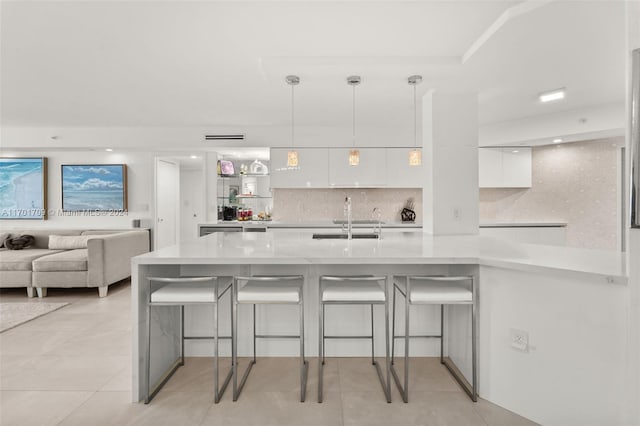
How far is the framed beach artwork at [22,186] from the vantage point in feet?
18.8

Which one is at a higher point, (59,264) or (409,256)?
(409,256)

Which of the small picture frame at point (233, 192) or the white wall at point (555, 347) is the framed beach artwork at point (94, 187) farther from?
the white wall at point (555, 347)

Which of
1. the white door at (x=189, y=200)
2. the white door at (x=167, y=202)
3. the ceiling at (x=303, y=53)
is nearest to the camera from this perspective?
the ceiling at (x=303, y=53)

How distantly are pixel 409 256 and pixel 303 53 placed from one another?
193 centimetres

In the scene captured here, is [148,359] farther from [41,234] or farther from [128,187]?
[41,234]

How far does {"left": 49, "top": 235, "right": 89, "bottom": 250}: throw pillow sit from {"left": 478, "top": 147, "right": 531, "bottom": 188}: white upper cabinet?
6340 mm

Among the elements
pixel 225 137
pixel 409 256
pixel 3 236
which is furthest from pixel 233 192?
pixel 409 256

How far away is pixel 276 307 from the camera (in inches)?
99.9

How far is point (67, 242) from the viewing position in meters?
5.11

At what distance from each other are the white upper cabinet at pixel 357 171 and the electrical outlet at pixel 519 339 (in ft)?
11.7

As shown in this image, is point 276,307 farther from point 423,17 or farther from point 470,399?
point 423,17

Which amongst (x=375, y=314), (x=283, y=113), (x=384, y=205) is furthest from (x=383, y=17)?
(x=384, y=205)

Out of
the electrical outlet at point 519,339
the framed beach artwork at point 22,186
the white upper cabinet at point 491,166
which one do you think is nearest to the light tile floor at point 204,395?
the electrical outlet at point 519,339

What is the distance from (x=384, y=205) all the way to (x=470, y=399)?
3.82 metres
